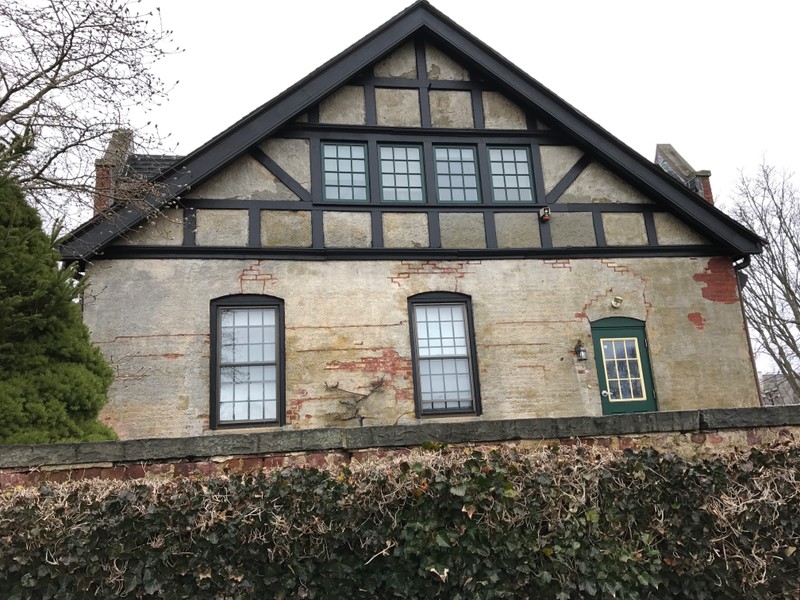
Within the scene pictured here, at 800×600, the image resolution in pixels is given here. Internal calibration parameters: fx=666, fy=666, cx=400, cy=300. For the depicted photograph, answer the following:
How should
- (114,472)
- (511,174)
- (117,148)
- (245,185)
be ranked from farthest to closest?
(511,174), (245,185), (117,148), (114,472)

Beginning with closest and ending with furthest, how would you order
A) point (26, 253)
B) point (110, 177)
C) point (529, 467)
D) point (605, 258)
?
point (529, 467)
point (26, 253)
point (110, 177)
point (605, 258)

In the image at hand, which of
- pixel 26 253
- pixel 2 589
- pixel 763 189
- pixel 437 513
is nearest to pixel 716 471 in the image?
pixel 437 513

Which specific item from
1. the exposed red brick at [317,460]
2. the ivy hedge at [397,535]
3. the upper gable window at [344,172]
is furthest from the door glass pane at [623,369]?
the exposed red brick at [317,460]

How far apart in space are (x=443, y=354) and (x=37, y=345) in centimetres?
619

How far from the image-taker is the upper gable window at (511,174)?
11773mm

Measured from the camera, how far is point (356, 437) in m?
5.29

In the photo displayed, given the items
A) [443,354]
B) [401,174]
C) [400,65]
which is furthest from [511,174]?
[443,354]

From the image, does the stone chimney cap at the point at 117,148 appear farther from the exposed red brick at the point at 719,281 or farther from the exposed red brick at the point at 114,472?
the exposed red brick at the point at 719,281

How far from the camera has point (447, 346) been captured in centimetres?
1094

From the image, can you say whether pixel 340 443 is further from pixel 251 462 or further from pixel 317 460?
pixel 251 462

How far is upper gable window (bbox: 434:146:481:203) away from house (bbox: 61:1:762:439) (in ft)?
0.12

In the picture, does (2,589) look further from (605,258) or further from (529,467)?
(605,258)

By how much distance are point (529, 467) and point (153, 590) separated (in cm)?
262

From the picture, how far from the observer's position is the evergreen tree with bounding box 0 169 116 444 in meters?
5.91
